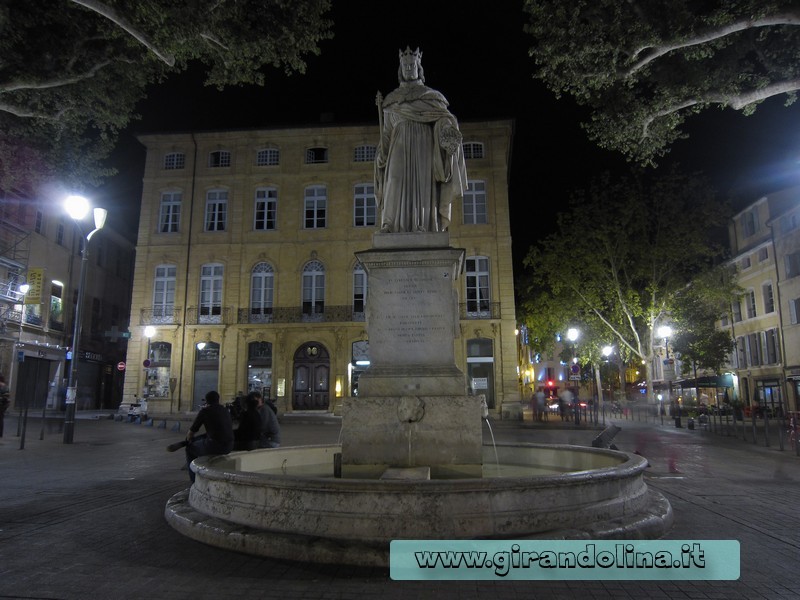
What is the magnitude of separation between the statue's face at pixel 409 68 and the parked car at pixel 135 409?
21993 mm

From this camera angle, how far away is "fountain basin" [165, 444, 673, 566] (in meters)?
4.38

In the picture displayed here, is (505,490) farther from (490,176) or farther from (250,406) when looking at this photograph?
(490,176)

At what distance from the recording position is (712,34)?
37.4 ft

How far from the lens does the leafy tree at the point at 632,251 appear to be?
2797 cm

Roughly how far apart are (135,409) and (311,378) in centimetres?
947

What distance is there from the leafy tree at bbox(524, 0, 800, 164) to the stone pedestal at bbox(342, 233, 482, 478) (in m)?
8.35

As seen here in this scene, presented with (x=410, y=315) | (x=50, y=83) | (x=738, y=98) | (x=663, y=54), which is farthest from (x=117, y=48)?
(x=738, y=98)

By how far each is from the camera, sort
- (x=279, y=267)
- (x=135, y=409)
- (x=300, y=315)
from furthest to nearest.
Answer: (x=279, y=267)
(x=300, y=315)
(x=135, y=409)

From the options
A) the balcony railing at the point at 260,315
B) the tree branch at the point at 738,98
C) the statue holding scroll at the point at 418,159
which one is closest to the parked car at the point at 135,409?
the balcony railing at the point at 260,315

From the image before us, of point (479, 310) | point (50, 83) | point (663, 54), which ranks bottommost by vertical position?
point (479, 310)

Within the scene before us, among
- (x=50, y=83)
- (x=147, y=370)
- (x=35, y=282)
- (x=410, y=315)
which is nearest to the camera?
(x=410, y=315)

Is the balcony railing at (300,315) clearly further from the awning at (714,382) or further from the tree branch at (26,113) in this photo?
the tree branch at (26,113)

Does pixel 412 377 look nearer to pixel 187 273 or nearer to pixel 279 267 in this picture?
pixel 279 267

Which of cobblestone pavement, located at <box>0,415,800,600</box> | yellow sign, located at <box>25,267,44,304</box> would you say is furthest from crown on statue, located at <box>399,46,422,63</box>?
yellow sign, located at <box>25,267,44,304</box>
